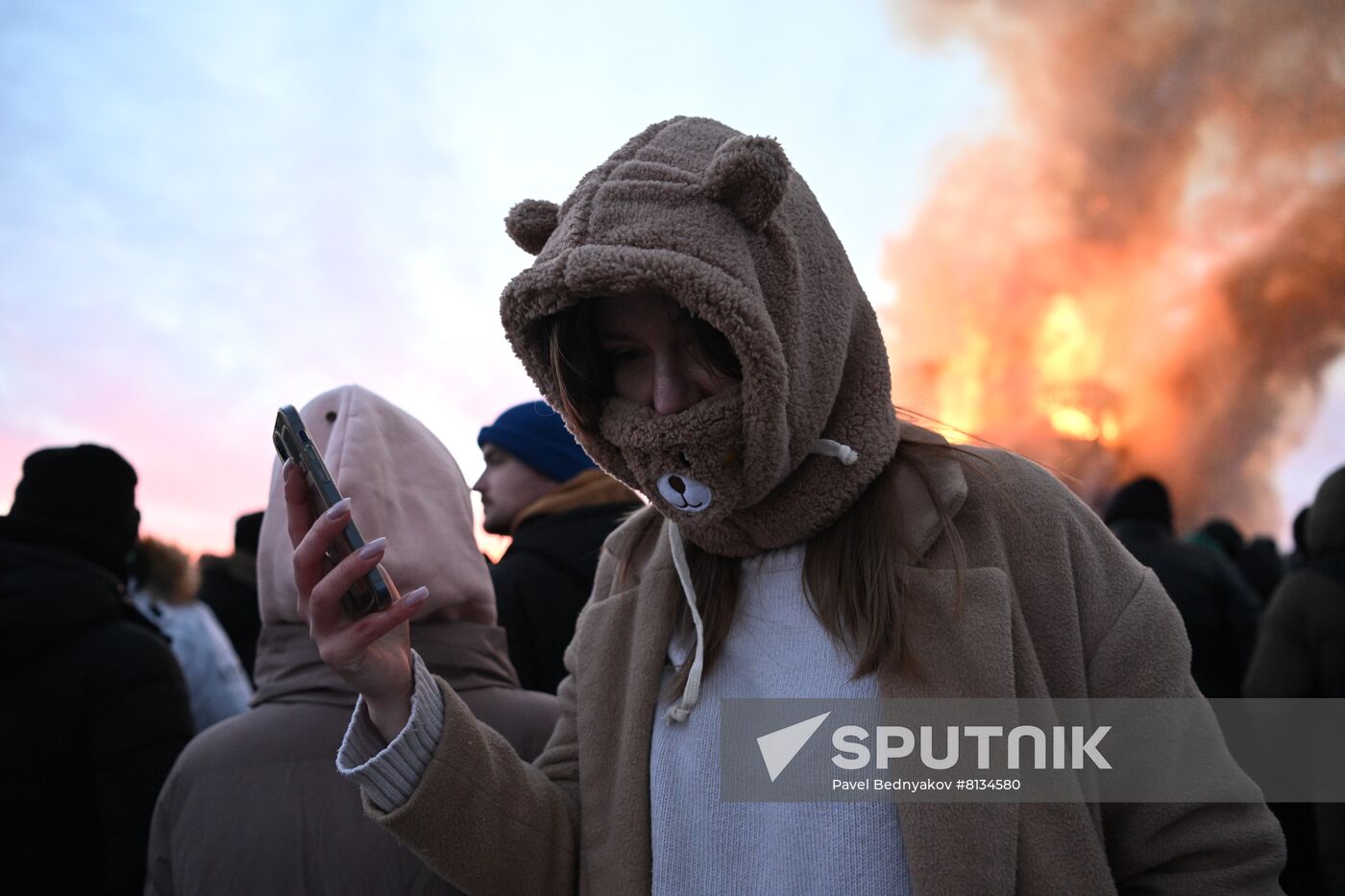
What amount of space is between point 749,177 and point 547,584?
2.21 metres

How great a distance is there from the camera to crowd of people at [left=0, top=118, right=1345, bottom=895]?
162 cm

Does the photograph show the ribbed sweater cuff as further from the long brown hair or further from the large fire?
the large fire

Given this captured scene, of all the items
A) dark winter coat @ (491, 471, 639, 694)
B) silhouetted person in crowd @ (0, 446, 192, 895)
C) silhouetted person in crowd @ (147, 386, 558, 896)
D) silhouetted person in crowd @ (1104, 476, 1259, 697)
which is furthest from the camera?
silhouetted person in crowd @ (1104, 476, 1259, 697)

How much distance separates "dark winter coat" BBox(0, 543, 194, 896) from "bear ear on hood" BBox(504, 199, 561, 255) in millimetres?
1990

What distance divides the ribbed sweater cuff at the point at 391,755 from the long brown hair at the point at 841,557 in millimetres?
452

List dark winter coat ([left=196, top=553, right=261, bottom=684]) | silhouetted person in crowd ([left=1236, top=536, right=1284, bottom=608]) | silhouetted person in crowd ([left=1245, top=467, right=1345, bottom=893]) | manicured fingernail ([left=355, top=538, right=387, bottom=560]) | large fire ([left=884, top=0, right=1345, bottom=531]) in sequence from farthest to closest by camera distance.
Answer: large fire ([left=884, top=0, right=1345, bottom=531]) → silhouetted person in crowd ([left=1236, top=536, right=1284, bottom=608]) → dark winter coat ([left=196, top=553, right=261, bottom=684]) → silhouetted person in crowd ([left=1245, top=467, right=1345, bottom=893]) → manicured fingernail ([left=355, top=538, right=387, bottom=560])

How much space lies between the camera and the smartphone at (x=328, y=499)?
5.37 feet

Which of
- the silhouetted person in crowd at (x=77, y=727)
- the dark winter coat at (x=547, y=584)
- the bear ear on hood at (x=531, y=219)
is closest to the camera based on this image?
the bear ear on hood at (x=531, y=219)

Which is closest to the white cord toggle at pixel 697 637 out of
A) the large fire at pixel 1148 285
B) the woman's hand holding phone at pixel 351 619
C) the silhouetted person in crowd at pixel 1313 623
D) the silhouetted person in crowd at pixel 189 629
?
the woman's hand holding phone at pixel 351 619

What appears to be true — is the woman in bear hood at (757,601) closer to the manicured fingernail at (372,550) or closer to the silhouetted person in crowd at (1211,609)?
the manicured fingernail at (372,550)

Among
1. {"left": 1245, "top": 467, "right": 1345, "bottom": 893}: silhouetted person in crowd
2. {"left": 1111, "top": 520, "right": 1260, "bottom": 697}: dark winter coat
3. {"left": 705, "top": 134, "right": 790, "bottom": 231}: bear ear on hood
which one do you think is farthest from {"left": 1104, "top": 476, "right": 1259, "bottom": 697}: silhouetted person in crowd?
{"left": 705, "top": 134, "right": 790, "bottom": 231}: bear ear on hood

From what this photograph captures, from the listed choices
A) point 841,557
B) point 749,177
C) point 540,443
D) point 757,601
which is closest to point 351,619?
point 757,601

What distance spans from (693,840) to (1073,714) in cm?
68

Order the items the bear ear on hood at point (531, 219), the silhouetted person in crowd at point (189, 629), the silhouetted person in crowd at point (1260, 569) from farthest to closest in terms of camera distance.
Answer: the silhouetted person in crowd at point (1260, 569), the silhouetted person in crowd at point (189, 629), the bear ear on hood at point (531, 219)
